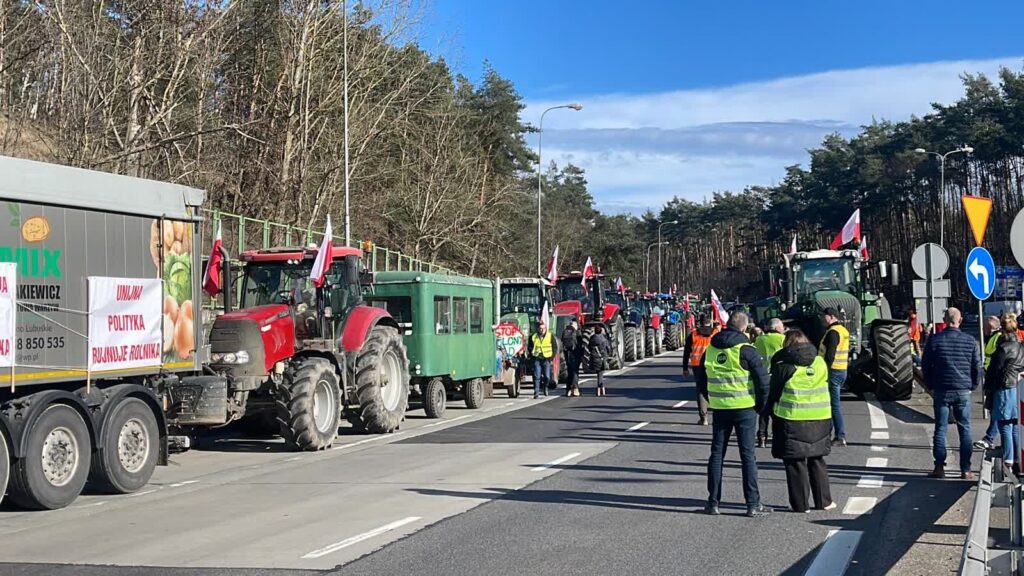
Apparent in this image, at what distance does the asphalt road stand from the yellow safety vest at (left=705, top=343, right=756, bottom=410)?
39.5 inches

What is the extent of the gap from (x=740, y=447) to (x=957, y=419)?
362 cm

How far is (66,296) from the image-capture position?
11781 millimetres

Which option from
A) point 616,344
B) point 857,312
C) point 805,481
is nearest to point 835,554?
point 805,481

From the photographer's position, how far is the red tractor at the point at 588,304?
35.4 metres

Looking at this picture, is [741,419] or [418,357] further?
[418,357]

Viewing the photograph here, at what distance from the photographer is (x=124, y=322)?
41.3ft

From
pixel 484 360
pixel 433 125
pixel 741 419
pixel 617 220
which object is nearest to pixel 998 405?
pixel 741 419

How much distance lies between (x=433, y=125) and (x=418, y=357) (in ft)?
119

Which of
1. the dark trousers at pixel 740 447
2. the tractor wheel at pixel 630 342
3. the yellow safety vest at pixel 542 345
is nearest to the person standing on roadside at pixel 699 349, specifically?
the yellow safety vest at pixel 542 345

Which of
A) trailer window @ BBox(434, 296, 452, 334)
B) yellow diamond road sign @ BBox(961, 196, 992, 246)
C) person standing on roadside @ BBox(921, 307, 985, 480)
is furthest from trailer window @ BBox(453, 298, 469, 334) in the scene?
person standing on roadside @ BBox(921, 307, 985, 480)

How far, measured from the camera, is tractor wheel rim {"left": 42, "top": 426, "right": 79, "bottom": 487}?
11.4 metres

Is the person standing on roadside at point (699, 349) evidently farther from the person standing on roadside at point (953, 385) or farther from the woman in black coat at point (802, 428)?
the woman in black coat at point (802, 428)

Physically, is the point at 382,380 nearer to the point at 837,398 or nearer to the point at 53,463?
the point at 837,398

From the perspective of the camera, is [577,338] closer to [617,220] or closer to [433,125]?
[433,125]
